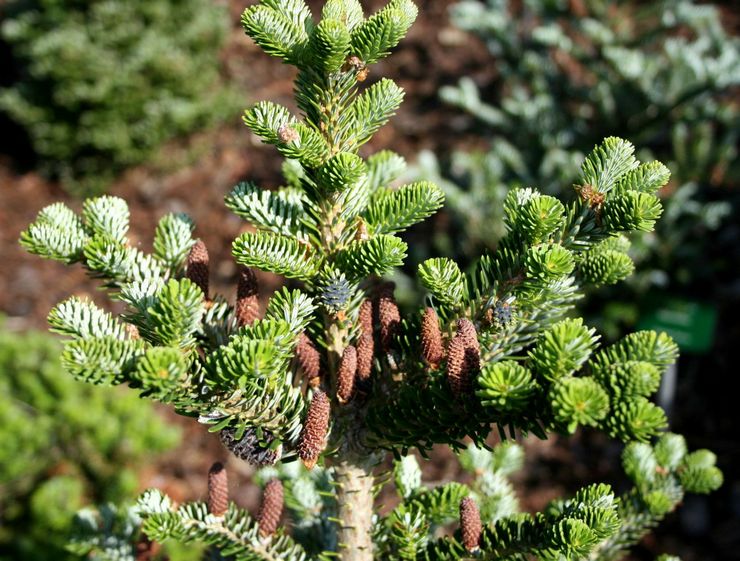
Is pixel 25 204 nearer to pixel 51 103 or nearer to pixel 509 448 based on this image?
pixel 51 103

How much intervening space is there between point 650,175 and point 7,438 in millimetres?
2278

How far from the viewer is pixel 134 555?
149cm

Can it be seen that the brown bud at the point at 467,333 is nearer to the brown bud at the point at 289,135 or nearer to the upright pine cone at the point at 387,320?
the upright pine cone at the point at 387,320

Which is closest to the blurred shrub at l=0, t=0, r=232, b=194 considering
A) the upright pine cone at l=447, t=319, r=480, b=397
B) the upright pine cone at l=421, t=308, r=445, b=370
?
the upright pine cone at l=421, t=308, r=445, b=370

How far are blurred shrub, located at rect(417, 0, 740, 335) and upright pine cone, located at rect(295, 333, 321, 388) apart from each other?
208 cm

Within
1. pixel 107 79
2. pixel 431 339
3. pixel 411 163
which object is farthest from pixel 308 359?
pixel 107 79

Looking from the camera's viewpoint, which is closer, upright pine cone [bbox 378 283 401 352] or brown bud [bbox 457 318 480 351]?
brown bud [bbox 457 318 480 351]

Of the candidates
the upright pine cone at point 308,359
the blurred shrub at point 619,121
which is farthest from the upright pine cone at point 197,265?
the blurred shrub at point 619,121

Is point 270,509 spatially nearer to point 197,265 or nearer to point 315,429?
point 315,429

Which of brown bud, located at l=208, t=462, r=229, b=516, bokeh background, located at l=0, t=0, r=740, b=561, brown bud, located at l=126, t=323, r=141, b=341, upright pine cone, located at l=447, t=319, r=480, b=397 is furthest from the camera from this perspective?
bokeh background, located at l=0, t=0, r=740, b=561

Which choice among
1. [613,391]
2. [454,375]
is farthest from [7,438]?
[613,391]

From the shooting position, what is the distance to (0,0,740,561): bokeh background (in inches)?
111

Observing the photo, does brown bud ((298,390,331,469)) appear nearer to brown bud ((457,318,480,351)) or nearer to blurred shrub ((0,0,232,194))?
brown bud ((457,318,480,351))

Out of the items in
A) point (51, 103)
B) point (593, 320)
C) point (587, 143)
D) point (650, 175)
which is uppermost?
point (51, 103)
